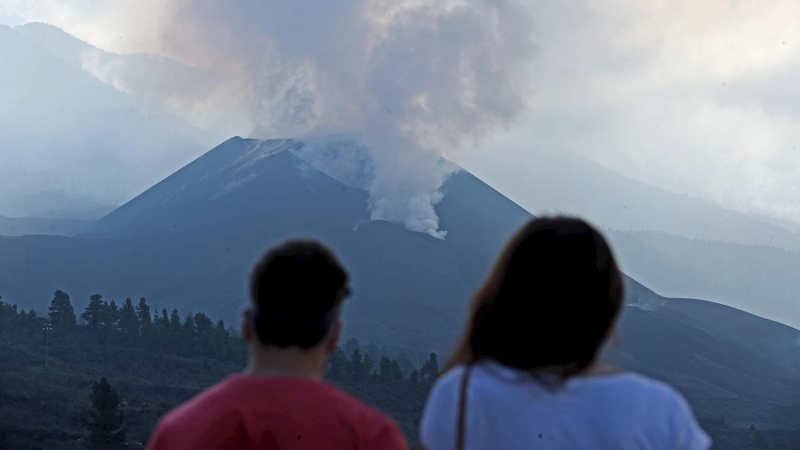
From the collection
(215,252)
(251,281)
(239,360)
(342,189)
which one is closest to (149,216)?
(215,252)

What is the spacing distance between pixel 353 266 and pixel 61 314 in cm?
7635

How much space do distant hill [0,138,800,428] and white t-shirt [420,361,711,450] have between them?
253 feet

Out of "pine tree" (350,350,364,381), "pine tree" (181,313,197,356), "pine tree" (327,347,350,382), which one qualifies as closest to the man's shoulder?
"pine tree" (327,347,350,382)

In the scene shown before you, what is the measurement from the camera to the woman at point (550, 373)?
218 cm

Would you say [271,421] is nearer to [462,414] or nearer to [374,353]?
[462,414]

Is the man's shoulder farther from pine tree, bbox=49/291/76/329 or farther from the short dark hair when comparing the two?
pine tree, bbox=49/291/76/329

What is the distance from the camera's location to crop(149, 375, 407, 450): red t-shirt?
2502 millimetres

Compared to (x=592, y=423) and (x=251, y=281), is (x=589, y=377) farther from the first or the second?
(x=251, y=281)

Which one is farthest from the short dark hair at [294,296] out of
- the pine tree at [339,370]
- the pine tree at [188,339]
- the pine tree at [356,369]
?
the pine tree at [188,339]

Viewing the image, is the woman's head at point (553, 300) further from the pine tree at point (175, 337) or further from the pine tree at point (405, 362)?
the pine tree at point (405, 362)

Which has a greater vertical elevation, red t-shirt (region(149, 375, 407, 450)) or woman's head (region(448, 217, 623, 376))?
woman's head (region(448, 217, 623, 376))

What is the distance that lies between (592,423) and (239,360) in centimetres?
5654

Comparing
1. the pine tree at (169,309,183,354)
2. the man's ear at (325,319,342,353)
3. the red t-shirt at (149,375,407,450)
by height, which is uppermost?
the man's ear at (325,319,342,353)

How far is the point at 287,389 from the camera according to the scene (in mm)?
2566
